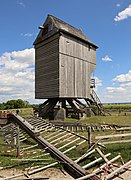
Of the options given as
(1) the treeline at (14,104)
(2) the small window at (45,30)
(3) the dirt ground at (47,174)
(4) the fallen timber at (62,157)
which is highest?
(2) the small window at (45,30)

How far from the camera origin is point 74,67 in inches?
1023

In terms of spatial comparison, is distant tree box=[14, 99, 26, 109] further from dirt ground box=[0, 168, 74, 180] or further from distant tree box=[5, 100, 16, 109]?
dirt ground box=[0, 168, 74, 180]

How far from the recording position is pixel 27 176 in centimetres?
712

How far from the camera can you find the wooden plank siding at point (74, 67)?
79.3 feet

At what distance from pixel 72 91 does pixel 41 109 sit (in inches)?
205

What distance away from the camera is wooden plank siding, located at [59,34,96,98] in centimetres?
2416

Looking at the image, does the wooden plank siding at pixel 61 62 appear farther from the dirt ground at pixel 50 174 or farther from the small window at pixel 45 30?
the dirt ground at pixel 50 174

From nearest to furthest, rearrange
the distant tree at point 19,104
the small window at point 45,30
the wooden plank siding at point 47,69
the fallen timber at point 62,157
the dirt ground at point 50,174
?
the dirt ground at point 50,174 → the fallen timber at point 62,157 → the wooden plank siding at point 47,69 → the small window at point 45,30 → the distant tree at point 19,104

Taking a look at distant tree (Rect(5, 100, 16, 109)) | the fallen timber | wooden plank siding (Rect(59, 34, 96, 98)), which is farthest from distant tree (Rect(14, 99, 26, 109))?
the fallen timber

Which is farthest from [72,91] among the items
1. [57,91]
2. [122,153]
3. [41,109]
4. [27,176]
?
[27,176]

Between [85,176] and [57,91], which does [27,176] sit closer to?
[85,176]

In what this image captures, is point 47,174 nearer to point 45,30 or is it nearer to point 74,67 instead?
point 74,67

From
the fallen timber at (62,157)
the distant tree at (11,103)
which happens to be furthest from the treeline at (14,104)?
the fallen timber at (62,157)

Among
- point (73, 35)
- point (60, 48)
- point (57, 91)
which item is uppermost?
point (73, 35)
